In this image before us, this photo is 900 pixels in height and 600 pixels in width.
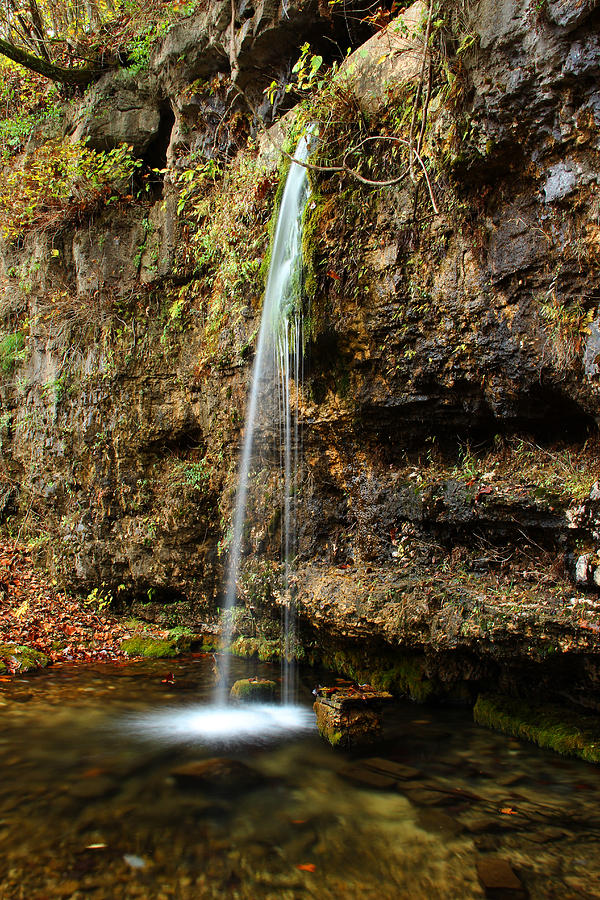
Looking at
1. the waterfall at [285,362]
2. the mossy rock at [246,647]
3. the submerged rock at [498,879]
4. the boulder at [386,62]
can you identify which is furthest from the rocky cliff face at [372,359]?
the submerged rock at [498,879]

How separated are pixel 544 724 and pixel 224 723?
302 cm

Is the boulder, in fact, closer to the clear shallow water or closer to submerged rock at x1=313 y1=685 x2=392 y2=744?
submerged rock at x1=313 y1=685 x2=392 y2=744

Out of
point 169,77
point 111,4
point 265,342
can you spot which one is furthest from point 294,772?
point 111,4

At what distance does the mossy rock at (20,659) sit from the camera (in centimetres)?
693

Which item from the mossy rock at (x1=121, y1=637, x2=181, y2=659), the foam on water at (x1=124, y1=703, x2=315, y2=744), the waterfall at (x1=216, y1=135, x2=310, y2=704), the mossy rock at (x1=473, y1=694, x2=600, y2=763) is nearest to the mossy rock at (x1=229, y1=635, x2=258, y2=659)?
the waterfall at (x1=216, y1=135, x2=310, y2=704)

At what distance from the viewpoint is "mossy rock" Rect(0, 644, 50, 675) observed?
22.7 ft

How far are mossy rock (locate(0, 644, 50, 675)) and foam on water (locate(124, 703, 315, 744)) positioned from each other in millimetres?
2369

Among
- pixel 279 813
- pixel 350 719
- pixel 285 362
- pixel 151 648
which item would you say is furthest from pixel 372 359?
pixel 151 648

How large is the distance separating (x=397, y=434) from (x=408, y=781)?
351cm

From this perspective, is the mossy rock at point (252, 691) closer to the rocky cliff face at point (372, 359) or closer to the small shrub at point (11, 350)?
the rocky cliff face at point (372, 359)

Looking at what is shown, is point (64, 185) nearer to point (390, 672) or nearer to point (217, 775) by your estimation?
point (390, 672)

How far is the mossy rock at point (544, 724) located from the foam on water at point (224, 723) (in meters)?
1.74

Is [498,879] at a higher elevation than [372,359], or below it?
below

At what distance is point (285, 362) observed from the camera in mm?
6840
